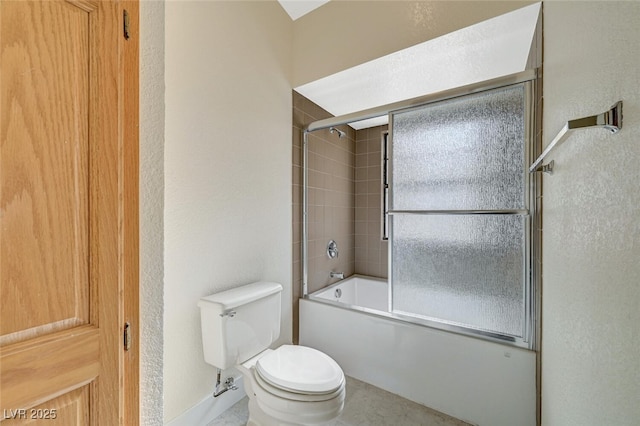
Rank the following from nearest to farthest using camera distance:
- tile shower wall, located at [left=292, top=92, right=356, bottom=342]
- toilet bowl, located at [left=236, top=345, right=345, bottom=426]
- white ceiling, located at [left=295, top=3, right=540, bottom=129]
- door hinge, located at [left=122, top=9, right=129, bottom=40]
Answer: door hinge, located at [left=122, top=9, right=129, bottom=40]
toilet bowl, located at [left=236, top=345, right=345, bottom=426]
white ceiling, located at [left=295, top=3, right=540, bottom=129]
tile shower wall, located at [left=292, top=92, right=356, bottom=342]

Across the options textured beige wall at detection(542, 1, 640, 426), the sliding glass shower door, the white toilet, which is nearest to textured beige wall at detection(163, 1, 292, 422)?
the white toilet

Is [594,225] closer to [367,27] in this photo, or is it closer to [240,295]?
[240,295]

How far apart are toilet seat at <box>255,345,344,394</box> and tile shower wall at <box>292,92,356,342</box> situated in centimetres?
73

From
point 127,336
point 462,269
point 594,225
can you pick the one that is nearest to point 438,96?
point 462,269

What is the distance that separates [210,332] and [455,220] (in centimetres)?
151

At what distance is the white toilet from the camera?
3.70 ft

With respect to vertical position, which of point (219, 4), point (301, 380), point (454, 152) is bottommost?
point (301, 380)

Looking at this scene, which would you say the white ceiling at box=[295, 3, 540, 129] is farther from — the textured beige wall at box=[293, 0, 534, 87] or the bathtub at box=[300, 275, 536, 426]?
the bathtub at box=[300, 275, 536, 426]

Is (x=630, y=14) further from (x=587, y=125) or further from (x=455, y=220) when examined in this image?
(x=455, y=220)

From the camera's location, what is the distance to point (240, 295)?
1.43m

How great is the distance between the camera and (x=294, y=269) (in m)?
2.10

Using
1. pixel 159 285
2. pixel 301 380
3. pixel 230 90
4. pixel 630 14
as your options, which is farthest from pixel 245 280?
pixel 630 14

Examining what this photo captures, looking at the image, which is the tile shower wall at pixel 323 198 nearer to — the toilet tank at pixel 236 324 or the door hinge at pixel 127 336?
the toilet tank at pixel 236 324

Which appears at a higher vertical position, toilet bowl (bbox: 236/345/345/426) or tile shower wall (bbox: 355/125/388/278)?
tile shower wall (bbox: 355/125/388/278)
